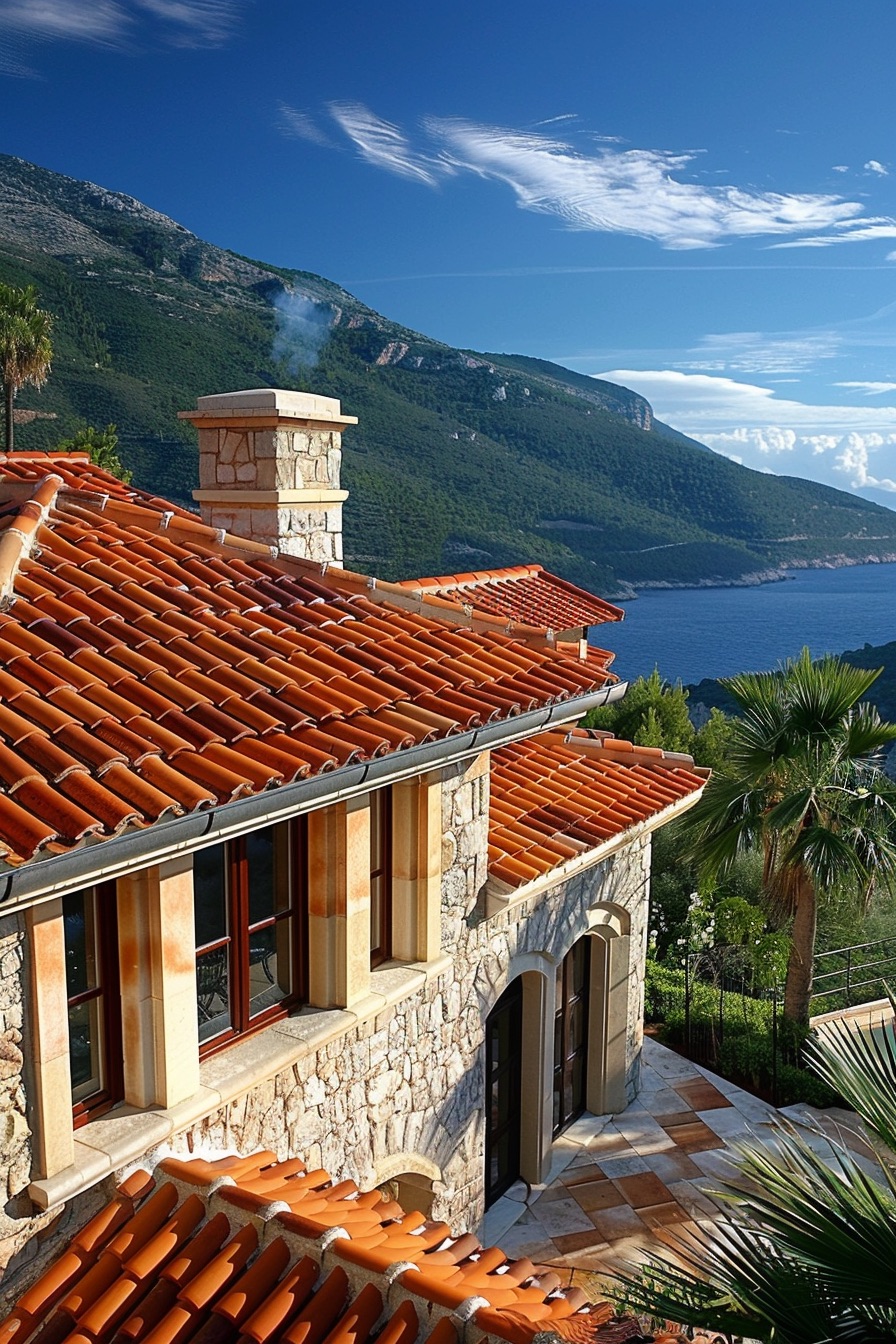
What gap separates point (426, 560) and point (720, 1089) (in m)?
51.4

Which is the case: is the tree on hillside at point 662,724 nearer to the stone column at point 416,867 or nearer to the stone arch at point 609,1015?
the stone arch at point 609,1015

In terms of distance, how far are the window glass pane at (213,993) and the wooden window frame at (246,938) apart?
0.08 ft

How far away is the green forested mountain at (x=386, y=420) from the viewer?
5838cm

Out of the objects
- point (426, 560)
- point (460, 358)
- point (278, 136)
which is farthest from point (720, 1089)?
point (278, 136)

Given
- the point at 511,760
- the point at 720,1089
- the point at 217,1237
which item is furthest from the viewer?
the point at 720,1089

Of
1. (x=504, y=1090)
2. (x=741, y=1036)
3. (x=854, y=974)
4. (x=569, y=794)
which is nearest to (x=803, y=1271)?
(x=504, y=1090)

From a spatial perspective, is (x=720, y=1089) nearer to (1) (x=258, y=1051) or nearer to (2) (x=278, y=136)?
(1) (x=258, y=1051)

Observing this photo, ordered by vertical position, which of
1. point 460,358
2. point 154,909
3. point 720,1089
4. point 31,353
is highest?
point 460,358

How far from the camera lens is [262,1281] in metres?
4.91

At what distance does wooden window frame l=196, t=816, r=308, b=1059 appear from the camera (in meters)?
6.25

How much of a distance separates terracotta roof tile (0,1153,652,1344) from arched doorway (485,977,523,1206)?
16.0 feet

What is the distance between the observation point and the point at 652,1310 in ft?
14.6

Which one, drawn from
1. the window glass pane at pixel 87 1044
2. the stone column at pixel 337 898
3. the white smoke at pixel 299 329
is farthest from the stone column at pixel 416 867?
the white smoke at pixel 299 329

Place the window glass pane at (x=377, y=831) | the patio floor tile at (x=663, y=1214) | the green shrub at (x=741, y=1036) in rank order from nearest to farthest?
the window glass pane at (x=377, y=831)
the patio floor tile at (x=663, y=1214)
the green shrub at (x=741, y=1036)
